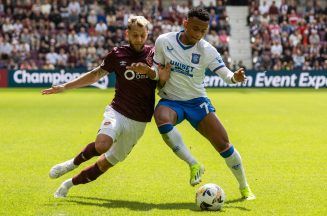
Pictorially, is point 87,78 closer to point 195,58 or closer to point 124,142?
point 124,142

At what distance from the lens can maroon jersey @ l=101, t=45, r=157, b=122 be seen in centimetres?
928

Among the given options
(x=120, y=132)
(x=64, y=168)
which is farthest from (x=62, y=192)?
(x=120, y=132)

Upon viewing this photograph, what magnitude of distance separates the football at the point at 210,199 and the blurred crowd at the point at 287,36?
29.9 metres

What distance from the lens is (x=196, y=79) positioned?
367 inches

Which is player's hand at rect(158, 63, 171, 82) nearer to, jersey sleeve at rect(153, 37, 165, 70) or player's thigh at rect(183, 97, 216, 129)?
jersey sleeve at rect(153, 37, 165, 70)

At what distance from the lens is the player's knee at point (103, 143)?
29.1ft

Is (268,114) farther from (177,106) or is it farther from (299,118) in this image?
(177,106)

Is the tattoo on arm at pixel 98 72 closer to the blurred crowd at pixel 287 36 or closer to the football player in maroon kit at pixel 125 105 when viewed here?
the football player in maroon kit at pixel 125 105

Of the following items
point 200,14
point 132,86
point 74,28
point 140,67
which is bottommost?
point 74,28

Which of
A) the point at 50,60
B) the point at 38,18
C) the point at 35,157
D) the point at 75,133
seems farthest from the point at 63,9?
the point at 35,157

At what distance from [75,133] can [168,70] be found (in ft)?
28.3

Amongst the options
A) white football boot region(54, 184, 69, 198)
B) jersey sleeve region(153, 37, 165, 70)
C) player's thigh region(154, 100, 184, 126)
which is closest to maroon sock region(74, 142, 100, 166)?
white football boot region(54, 184, 69, 198)

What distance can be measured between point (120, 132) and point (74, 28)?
1228 inches

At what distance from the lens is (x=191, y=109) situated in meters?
9.18
